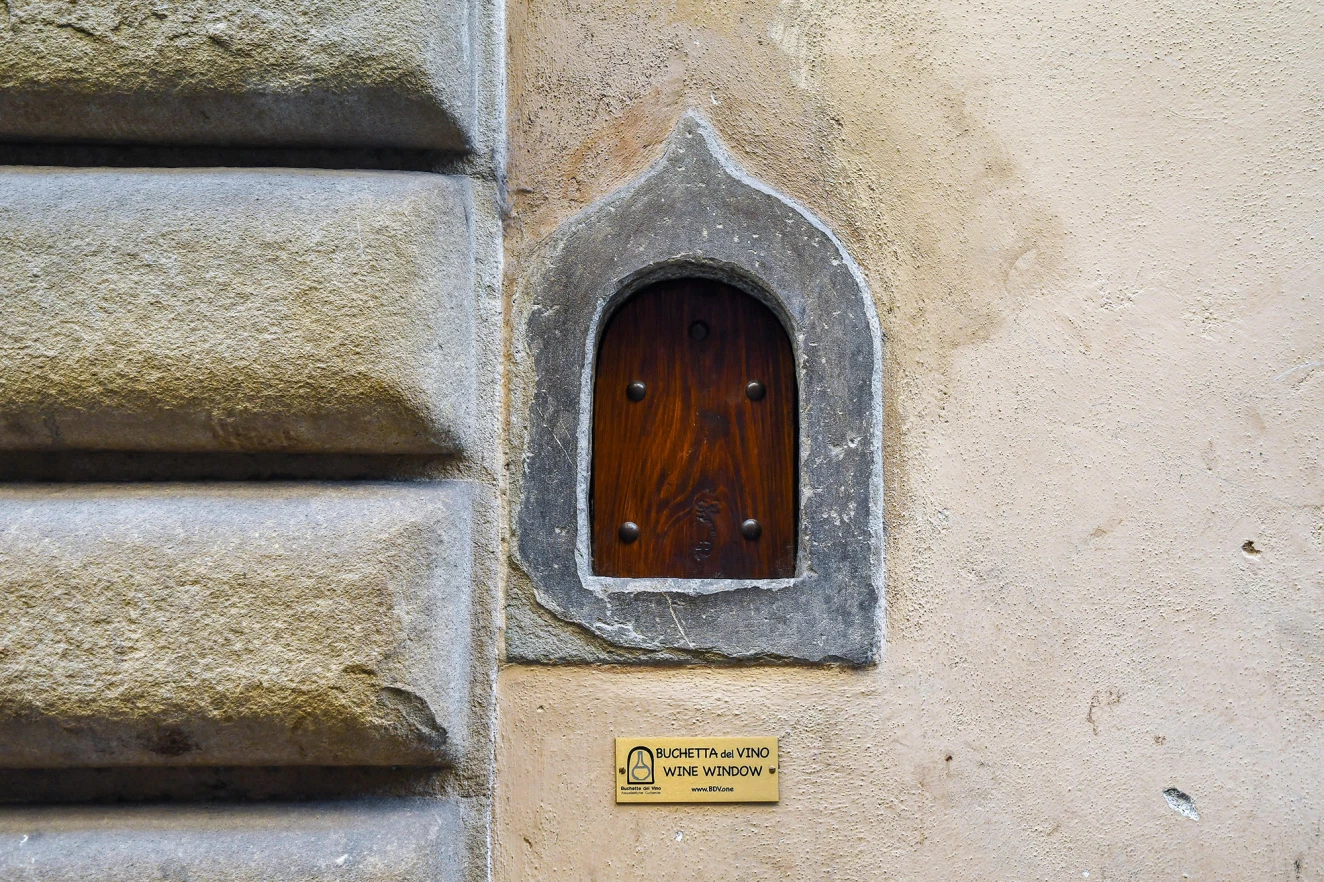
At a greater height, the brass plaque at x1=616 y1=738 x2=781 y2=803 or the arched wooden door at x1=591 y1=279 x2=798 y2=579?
the arched wooden door at x1=591 y1=279 x2=798 y2=579

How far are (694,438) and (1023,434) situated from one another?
0.51 m

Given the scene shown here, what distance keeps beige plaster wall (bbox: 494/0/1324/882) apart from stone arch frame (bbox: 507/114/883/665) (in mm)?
45

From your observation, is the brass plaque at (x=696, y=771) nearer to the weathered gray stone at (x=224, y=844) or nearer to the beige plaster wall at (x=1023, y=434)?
the beige plaster wall at (x=1023, y=434)

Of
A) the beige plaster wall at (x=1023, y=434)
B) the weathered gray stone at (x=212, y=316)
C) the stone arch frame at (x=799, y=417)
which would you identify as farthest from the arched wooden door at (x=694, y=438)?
the weathered gray stone at (x=212, y=316)

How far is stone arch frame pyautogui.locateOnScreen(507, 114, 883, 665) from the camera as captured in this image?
4.56ft

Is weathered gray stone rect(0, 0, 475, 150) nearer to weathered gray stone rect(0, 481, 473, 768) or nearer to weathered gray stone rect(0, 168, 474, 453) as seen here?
weathered gray stone rect(0, 168, 474, 453)

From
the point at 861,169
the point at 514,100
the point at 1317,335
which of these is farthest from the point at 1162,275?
the point at 514,100

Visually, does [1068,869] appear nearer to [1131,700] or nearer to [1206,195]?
[1131,700]

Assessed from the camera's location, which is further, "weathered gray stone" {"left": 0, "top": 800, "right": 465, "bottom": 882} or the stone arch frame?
the stone arch frame

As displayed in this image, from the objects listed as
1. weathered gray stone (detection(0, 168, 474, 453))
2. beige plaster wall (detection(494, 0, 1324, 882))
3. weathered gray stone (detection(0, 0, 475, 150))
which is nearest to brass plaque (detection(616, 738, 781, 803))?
beige plaster wall (detection(494, 0, 1324, 882))

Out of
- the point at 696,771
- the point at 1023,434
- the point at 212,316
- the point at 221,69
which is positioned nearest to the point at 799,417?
the point at 1023,434

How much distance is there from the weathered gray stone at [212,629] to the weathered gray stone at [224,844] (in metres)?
0.08

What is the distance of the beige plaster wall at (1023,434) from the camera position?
4.55 feet

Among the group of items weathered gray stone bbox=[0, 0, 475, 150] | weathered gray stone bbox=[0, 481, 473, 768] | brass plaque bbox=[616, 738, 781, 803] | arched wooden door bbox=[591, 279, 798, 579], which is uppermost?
weathered gray stone bbox=[0, 0, 475, 150]
